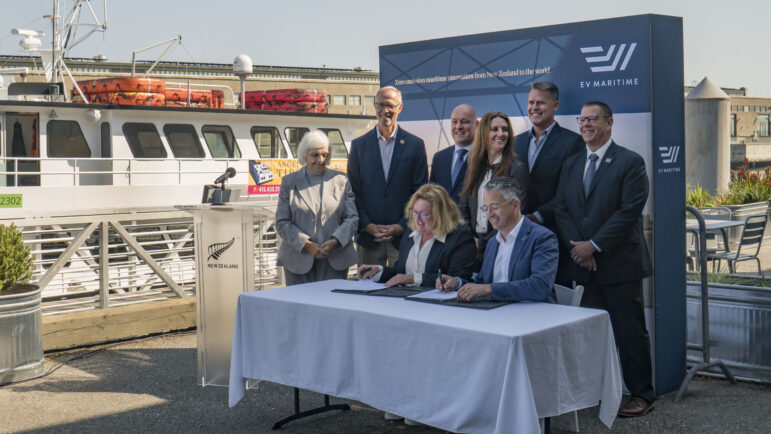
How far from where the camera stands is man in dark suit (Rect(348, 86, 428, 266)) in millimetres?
6512

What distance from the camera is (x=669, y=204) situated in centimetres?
603

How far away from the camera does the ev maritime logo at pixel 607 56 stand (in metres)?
5.86

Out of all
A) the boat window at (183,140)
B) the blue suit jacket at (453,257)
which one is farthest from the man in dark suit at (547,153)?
the boat window at (183,140)

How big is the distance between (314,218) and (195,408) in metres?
1.59

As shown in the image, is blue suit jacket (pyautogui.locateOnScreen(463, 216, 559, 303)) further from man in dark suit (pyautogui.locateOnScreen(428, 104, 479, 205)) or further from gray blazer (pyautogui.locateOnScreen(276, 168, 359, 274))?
gray blazer (pyautogui.locateOnScreen(276, 168, 359, 274))


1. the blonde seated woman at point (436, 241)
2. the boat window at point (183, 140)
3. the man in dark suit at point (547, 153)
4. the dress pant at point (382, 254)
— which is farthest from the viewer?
the boat window at point (183, 140)

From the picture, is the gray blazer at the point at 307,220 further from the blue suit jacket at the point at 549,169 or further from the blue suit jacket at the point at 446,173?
the blue suit jacket at the point at 549,169

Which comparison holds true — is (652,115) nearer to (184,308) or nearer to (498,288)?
(498,288)

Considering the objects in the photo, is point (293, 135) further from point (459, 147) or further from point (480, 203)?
point (480, 203)

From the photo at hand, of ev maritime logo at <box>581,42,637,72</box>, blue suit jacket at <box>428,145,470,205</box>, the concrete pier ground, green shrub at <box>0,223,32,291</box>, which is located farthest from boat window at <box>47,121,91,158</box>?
ev maritime logo at <box>581,42,637,72</box>

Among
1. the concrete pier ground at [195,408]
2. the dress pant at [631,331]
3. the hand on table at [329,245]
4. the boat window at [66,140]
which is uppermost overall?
the boat window at [66,140]

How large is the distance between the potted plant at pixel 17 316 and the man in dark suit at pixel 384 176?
2726 mm

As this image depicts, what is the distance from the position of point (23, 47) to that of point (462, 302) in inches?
625

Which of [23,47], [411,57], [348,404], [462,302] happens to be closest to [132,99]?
[23,47]
